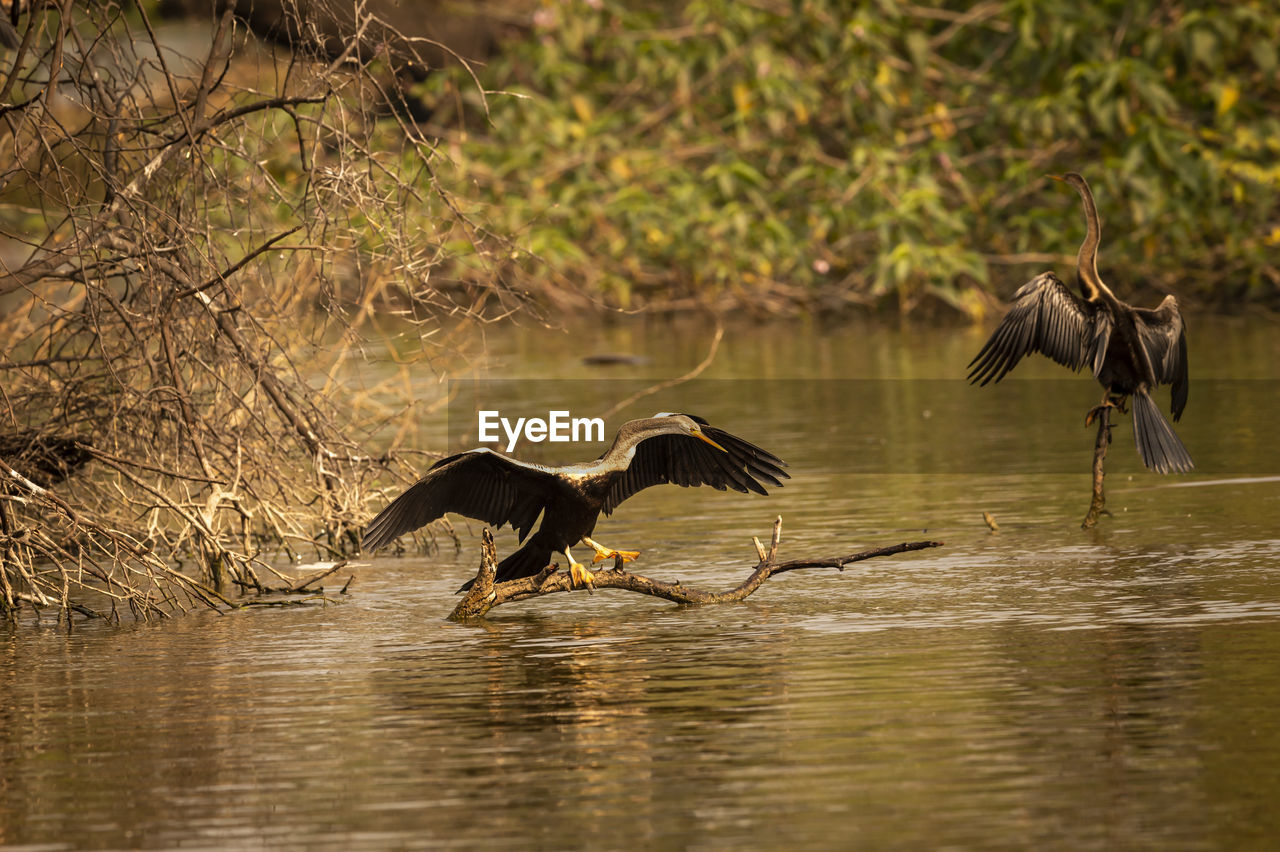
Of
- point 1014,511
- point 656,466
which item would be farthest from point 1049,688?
point 1014,511

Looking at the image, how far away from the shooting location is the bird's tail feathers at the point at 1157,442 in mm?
11695

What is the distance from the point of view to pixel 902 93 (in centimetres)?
3031

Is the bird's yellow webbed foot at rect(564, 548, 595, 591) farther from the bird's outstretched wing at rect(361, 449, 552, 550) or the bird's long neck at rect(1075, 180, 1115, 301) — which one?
the bird's long neck at rect(1075, 180, 1115, 301)

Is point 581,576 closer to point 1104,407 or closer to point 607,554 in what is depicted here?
point 607,554

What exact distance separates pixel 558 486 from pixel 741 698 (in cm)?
193

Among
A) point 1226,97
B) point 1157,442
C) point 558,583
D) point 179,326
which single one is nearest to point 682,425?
point 558,583

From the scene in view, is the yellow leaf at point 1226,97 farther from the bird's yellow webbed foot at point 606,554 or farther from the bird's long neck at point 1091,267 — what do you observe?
the bird's yellow webbed foot at point 606,554

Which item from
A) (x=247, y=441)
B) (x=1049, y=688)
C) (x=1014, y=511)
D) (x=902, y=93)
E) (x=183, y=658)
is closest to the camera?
(x=1049, y=688)

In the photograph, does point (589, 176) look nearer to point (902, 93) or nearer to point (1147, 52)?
point (902, 93)

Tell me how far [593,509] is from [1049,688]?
252 centimetres

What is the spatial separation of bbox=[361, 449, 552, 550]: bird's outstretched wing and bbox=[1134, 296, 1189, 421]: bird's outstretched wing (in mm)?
4321

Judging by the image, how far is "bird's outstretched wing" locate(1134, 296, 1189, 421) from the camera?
1212 cm

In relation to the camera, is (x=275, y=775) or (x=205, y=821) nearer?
(x=205, y=821)

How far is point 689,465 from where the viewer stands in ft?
33.2
